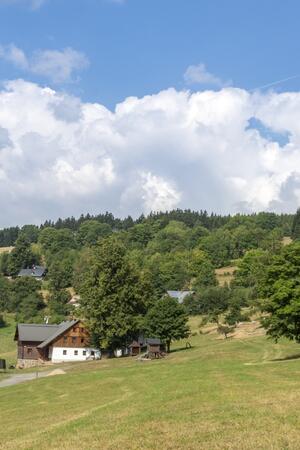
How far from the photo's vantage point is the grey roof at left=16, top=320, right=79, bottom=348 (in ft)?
312

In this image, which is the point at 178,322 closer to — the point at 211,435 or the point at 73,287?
the point at 211,435

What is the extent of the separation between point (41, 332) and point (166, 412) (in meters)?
78.1

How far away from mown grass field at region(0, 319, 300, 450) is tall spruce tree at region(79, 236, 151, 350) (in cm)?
3687

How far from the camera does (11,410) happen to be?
3659cm

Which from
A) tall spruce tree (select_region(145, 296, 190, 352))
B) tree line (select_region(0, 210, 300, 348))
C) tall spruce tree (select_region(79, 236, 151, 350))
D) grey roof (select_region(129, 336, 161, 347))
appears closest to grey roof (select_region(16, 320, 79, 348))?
tree line (select_region(0, 210, 300, 348))

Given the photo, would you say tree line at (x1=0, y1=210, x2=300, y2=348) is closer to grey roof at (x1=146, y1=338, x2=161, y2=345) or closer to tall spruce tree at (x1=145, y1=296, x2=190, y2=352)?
tall spruce tree at (x1=145, y1=296, x2=190, y2=352)

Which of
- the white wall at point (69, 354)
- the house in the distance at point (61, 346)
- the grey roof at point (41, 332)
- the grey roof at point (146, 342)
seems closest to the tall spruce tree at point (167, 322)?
the grey roof at point (146, 342)

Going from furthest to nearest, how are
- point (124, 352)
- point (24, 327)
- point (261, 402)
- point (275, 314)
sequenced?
point (24, 327) → point (124, 352) → point (275, 314) → point (261, 402)

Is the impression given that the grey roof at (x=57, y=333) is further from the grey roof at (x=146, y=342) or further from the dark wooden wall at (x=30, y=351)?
the grey roof at (x=146, y=342)

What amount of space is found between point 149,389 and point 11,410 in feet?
31.3

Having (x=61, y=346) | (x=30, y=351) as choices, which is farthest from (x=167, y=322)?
(x=30, y=351)

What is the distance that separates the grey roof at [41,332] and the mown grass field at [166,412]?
161ft

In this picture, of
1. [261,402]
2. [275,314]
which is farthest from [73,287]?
[261,402]

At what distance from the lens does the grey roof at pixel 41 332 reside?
312 feet
